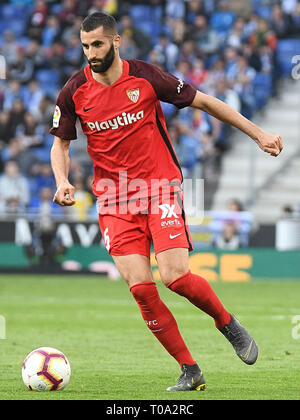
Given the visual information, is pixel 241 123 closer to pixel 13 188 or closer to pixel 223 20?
pixel 13 188

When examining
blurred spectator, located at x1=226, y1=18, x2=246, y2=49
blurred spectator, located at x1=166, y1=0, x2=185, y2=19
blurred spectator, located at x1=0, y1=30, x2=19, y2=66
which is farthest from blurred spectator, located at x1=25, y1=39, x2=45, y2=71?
blurred spectator, located at x1=226, y1=18, x2=246, y2=49

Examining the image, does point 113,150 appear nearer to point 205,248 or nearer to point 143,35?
point 205,248

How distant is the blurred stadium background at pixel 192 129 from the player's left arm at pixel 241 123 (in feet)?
34.6

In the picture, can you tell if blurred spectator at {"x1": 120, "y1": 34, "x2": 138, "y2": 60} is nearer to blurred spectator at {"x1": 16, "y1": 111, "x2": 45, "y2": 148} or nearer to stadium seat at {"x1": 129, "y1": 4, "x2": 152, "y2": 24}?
stadium seat at {"x1": 129, "y1": 4, "x2": 152, "y2": 24}

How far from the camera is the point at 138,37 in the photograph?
22.8 metres

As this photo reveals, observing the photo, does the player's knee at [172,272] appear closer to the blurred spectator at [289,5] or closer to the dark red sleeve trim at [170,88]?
the dark red sleeve trim at [170,88]

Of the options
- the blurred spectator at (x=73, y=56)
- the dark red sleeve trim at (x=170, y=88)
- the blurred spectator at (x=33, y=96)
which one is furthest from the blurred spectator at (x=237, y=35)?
the dark red sleeve trim at (x=170, y=88)

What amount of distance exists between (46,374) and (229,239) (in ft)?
36.8

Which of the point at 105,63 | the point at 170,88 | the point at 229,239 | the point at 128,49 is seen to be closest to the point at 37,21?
the point at 128,49

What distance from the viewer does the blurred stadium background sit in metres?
17.9

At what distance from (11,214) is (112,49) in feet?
39.5

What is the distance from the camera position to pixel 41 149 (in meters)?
21.9

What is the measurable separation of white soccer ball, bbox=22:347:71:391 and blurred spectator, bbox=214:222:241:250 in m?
11.1
